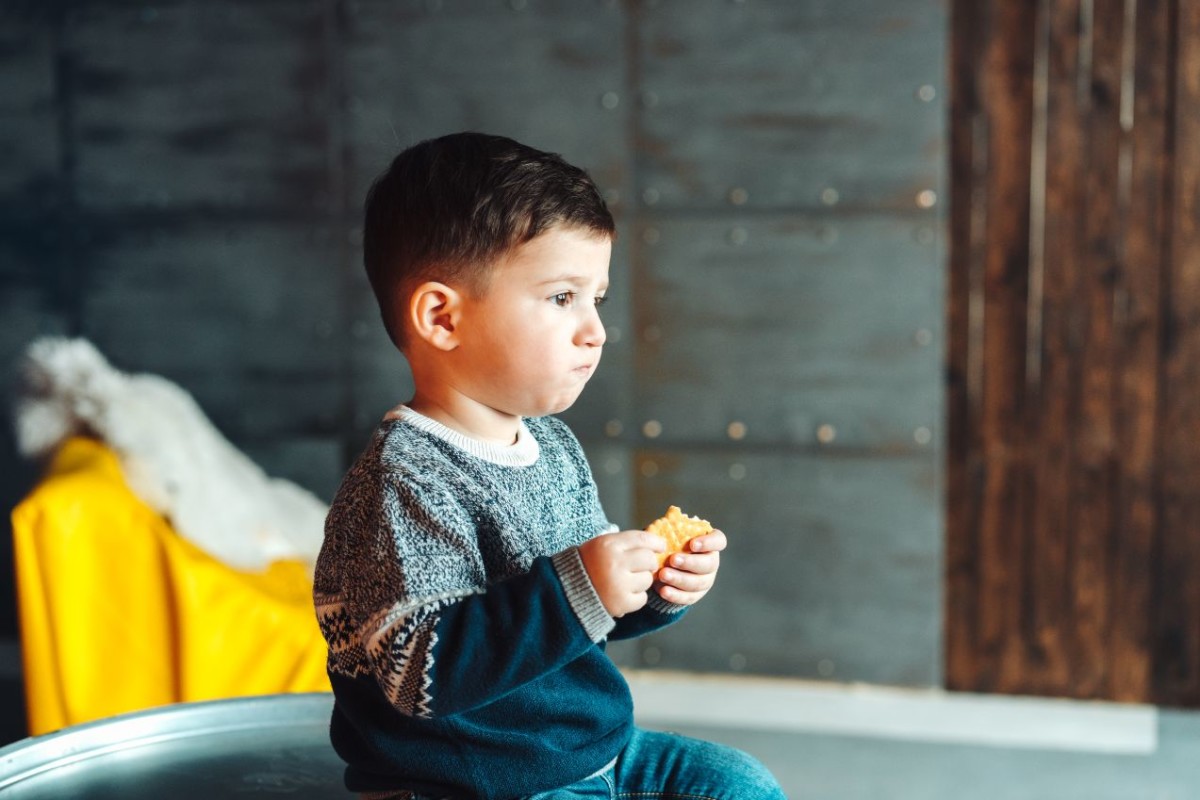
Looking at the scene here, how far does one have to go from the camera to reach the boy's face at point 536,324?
3.74 feet

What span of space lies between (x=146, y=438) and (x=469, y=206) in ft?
4.85

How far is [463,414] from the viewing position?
1191mm

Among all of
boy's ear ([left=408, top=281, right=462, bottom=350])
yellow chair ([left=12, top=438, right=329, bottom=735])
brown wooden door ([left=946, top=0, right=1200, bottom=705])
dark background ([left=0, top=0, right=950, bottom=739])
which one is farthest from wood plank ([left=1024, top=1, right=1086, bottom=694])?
boy's ear ([left=408, top=281, right=462, bottom=350])

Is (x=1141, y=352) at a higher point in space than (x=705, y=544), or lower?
lower

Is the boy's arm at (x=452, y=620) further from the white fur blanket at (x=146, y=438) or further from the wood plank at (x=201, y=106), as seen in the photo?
the wood plank at (x=201, y=106)

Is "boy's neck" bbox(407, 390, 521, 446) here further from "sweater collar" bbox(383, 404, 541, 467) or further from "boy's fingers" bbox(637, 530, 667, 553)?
"boy's fingers" bbox(637, 530, 667, 553)

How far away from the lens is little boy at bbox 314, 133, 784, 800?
103cm

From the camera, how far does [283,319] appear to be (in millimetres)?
3221

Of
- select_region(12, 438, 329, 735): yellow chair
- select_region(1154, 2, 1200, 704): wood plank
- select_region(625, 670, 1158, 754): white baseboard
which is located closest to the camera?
select_region(12, 438, 329, 735): yellow chair

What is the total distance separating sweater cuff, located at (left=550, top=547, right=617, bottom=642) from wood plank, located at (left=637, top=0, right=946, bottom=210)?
2025 millimetres

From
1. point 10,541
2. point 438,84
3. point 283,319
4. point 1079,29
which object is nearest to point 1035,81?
point 1079,29

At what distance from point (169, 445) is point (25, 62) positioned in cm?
144

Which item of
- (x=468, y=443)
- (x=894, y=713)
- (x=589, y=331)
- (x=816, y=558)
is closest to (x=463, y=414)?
(x=468, y=443)

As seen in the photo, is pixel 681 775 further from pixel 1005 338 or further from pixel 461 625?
pixel 1005 338
